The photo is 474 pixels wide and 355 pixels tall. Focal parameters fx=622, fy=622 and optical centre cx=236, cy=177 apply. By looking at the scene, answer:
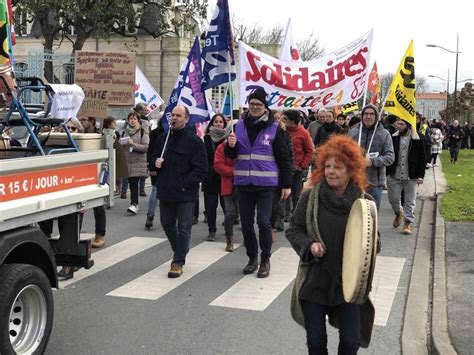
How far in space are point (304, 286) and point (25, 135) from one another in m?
4.18

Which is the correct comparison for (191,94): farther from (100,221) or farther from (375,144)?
(375,144)

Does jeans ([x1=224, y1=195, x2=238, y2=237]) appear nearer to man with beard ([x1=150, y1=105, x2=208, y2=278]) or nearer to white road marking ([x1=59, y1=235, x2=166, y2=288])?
white road marking ([x1=59, y1=235, x2=166, y2=288])

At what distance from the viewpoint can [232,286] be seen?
21.4 feet

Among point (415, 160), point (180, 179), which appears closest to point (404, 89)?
point (415, 160)

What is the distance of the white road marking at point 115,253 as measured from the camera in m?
7.00

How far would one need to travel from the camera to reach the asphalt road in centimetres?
485

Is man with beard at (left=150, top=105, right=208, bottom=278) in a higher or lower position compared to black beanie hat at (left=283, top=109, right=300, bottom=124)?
lower

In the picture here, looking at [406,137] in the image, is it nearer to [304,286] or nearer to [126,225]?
[126,225]

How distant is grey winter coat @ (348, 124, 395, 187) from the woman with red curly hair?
5.21m

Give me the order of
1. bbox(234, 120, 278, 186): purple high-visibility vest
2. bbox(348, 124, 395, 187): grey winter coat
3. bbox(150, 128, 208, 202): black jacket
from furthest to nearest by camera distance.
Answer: bbox(348, 124, 395, 187): grey winter coat → bbox(150, 128, 208, 202): black jacket → bbox(234, 120, 278, 186): purple high-visibility vest

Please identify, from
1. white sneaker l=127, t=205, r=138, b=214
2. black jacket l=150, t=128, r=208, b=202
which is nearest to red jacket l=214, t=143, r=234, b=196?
black jacket l=150, t=128, r=208, b=202

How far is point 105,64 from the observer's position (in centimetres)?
1095

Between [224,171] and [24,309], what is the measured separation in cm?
427

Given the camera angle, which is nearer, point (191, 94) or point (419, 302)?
point (419, 302)
